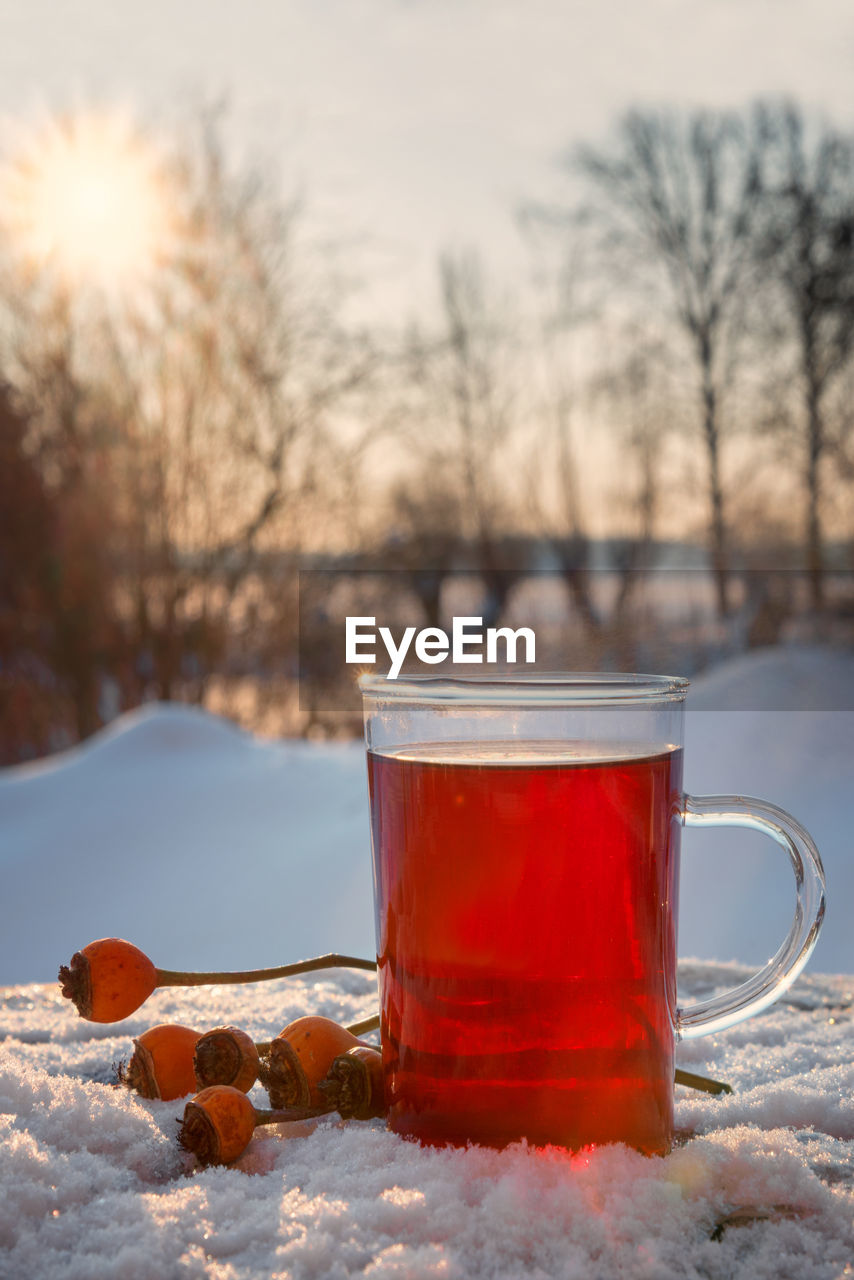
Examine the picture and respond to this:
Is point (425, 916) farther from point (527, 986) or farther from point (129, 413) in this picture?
point (129, 413)

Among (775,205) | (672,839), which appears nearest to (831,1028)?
(672,839)

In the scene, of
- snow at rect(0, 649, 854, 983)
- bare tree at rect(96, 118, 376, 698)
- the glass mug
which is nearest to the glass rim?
the glass mug

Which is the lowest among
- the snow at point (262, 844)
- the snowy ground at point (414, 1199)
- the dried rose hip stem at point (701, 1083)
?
the snow at point (262, 844)

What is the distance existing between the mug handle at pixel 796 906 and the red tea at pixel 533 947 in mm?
40

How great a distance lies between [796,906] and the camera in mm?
670

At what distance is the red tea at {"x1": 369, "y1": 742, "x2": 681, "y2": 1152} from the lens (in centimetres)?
60

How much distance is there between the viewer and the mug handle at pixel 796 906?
66cm

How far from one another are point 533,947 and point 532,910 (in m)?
0.02

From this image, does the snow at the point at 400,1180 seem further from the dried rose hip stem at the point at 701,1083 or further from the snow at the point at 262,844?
the snow at the point at 262,844

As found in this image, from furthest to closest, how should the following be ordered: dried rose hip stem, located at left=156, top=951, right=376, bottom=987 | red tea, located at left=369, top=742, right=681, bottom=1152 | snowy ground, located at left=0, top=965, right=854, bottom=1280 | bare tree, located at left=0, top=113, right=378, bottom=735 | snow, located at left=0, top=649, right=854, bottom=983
Result: bare tree, located at left=0, top=113, right=378, bottom=735, snow, located at left=0, top=649, right=854, bottom=983, dried rose hip stem, located at left=156, top=951, right=376, bottom=987, red tea, located at left=369, top=742, right=681, bottom=1152, snowy ground, located at left=0, top=965, right=854, bottom=1280

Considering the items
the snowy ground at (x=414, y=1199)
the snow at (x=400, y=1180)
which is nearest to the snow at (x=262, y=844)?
the snow at (x=400, y=1180)

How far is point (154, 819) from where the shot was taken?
152 inches

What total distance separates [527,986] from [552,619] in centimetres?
757

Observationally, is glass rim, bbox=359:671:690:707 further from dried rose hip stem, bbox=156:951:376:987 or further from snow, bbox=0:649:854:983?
snow, bbox=0:649:854:983
